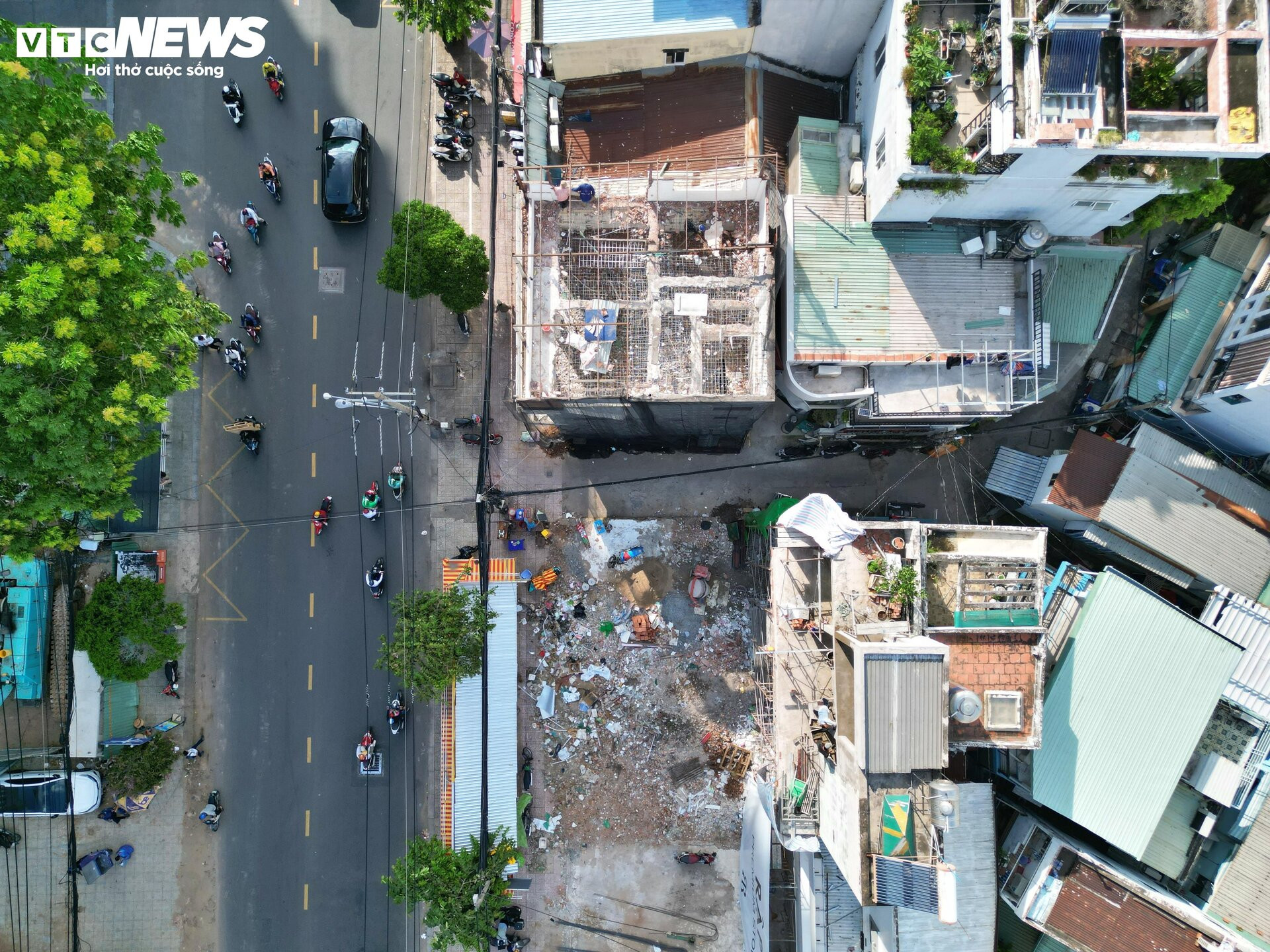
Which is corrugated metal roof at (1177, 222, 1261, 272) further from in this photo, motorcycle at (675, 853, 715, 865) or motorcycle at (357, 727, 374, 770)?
motorcycle at (357, 727, 374, 770)

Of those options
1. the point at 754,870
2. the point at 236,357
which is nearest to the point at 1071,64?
the point at 754,870

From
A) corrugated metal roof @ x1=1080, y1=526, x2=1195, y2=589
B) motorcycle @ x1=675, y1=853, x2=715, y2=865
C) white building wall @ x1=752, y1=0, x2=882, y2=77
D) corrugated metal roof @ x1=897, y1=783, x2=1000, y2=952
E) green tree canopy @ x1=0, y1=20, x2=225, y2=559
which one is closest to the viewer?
green tree canopy @ x1=0, y1=20, x2=225, y2=559

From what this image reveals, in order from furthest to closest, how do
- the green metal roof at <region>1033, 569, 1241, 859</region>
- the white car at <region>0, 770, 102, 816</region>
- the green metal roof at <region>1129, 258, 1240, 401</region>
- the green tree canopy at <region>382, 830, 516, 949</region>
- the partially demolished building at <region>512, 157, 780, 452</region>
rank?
1. the white car at <region>0, 770, 102, 816</region>
2. the green metal roof at <region>1129, 258, 1240, 401</region>
3. the green tree canopy at <region>382, 830, 516, 949</region>
4. the green metal roof at <region>1033, 569, 1241, 859</region>
5. the partially demolished building at <region>512, 157, 780, 452</region>

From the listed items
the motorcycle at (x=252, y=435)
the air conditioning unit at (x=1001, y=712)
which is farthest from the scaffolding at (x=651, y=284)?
the motorcycle at (x=252, y=435)

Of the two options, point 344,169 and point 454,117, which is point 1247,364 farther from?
point 344,169

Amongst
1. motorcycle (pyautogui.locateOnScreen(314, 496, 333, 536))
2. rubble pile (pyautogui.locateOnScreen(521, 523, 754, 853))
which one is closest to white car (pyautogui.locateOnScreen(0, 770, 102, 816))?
motorcycle (pyautogui.locateOnScreen(314, 496, 333, 536))
